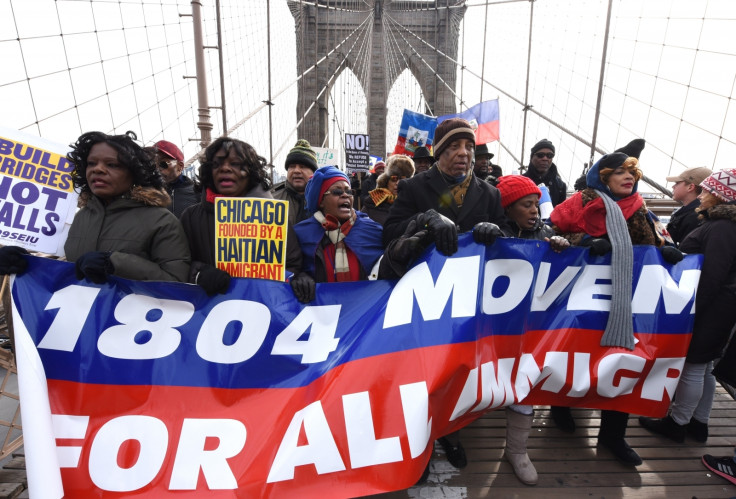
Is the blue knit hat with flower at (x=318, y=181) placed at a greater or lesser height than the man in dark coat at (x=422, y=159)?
greater

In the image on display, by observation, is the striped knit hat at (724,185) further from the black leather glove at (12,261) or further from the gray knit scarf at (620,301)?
the black leather glove at (12,261)

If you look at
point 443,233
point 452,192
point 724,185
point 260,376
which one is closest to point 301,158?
point 452,192

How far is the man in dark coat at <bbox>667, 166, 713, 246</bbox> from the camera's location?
8.20ft

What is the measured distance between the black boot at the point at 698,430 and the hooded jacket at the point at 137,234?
2.69m

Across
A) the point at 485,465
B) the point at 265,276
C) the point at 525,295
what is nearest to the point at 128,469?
the point at 265,276

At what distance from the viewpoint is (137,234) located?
157cm

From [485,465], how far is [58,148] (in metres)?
2.38

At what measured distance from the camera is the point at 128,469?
4.57ft

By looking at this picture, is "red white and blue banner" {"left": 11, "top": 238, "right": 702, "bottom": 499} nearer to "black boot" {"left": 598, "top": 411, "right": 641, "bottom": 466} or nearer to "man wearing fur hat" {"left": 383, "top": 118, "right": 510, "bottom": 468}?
"man wearing fur hat" {"left": 383, "top": 118, "right": 510, "bottom": 468}

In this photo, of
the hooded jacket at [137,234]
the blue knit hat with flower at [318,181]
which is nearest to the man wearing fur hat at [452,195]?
the blue knit hat with flower at [318,181]

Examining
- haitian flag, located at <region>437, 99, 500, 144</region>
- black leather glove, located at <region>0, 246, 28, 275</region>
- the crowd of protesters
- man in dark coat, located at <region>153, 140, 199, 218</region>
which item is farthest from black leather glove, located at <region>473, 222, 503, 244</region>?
haitian flag, located at <region>437, 99, 500, 144</region>

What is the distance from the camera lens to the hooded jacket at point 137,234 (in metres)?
1.56

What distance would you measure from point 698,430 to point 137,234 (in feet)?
9.55

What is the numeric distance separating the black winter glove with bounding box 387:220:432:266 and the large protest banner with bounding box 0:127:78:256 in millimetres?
1376
